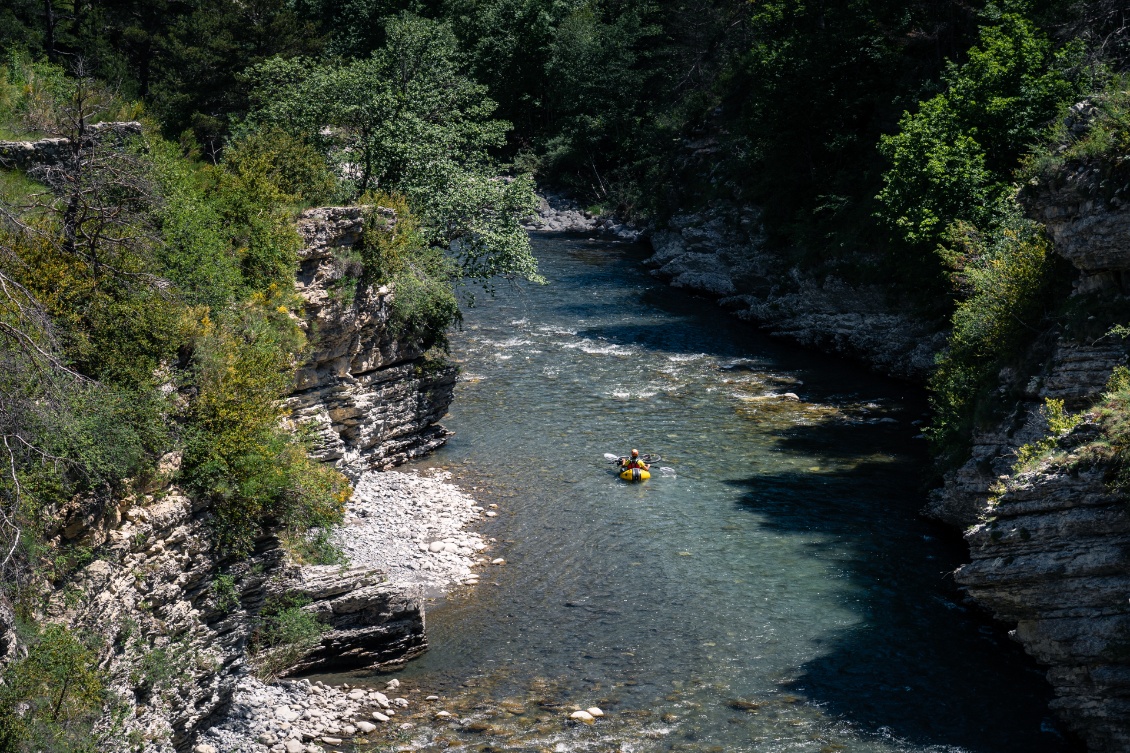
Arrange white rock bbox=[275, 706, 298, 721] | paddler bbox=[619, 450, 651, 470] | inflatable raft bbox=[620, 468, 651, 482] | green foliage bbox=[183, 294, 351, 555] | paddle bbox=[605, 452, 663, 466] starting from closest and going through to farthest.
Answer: green foliage bbox=[183, 294, 351, 555] < white rock bbox=[275, 706, 298, 721] < inflatable raft bbox=[620, 468, 651, 482] < paddler bbox=[619, 450, 651, 470] < paddle bbox=[605, 452, 663, 466]

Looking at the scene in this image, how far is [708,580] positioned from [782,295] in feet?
81.0

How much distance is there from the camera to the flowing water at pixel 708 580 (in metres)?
17.1

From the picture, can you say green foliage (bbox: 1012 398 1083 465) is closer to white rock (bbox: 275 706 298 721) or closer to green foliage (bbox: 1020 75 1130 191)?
green foliage (bbox: 1020 75 1130 191)

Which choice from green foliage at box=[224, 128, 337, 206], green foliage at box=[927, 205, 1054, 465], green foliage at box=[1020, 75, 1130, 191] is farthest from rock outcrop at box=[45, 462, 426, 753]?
green foliage at box=[1020, 75, 1130, 191]

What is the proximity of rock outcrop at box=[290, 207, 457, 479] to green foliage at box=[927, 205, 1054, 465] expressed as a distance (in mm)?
14530

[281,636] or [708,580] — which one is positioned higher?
[281,636]

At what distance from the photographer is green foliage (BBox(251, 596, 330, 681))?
55.7 ft

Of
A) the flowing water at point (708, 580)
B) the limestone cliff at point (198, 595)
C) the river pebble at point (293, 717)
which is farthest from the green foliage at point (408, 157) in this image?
the river pebble at point (293, 717)

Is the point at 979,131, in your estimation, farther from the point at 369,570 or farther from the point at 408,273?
the point at 369,570

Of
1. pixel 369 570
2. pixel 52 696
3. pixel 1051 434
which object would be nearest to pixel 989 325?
pixel 1051 434

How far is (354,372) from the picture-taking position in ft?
85.6

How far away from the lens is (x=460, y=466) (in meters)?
28.5

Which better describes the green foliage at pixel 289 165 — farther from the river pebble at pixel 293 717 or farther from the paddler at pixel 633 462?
the river pebble at pixel 293 717

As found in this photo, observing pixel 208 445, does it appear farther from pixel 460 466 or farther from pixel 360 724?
pixel 460 466
